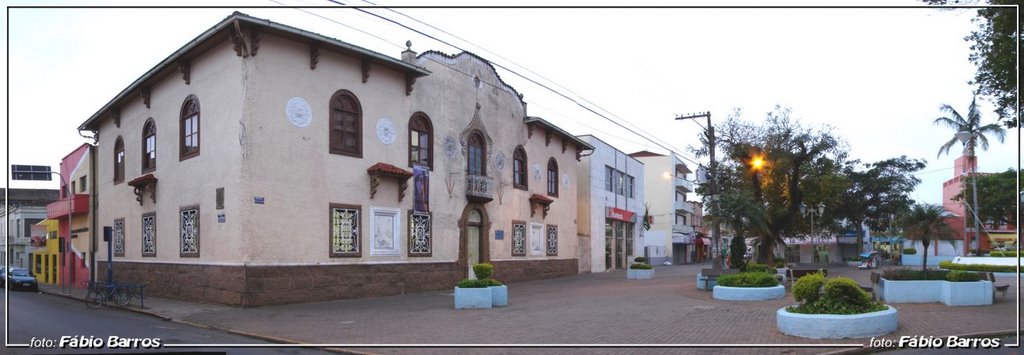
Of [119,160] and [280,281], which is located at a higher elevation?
[119,160]

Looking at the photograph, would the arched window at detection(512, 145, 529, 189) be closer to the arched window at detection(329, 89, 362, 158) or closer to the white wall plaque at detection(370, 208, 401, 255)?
the white wall plaque at detection(370, 208, 401, 255)

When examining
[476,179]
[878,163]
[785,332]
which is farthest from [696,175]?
[785,332]

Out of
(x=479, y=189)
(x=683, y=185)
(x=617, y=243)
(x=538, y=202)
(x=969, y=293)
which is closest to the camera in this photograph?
(x=969, y=293)

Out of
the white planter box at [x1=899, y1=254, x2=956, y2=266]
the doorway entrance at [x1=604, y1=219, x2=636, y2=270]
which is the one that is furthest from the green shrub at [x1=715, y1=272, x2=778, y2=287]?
the doorway entrance at [x1=604, y1=219, x2=636, y2=270]

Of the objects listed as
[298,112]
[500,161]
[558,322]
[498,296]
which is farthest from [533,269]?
[558,322]

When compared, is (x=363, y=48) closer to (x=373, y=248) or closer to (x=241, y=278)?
(x=373, y=248)

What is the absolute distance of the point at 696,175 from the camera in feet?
87.9

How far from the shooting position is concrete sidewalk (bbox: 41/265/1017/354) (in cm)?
1135

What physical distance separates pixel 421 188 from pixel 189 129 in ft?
24.2

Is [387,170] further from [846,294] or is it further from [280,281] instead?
[846,294]

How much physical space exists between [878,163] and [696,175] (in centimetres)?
1394

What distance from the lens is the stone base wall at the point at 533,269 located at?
2933cm

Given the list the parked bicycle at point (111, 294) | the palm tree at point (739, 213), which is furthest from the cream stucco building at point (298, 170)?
the palm tree at point (739, 213)

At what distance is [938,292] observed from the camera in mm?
15602
